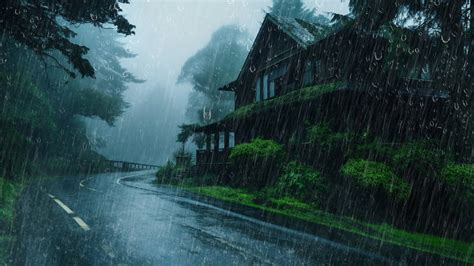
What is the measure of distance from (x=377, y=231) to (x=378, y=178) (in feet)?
5.91

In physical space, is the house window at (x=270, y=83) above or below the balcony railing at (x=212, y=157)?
above

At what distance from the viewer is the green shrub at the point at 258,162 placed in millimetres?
16469

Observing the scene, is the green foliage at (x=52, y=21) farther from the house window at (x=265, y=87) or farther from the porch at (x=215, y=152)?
the house window at (x=265, y=87)

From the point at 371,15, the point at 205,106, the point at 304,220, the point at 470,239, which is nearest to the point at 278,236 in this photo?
the point at 304,220

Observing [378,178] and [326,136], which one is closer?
[378,178]

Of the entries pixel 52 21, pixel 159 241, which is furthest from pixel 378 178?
pixel 52 21

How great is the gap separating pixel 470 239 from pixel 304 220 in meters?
4.14

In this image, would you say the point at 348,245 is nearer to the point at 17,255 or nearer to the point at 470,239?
the point at 470,239

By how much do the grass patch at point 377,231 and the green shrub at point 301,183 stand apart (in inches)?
18.6

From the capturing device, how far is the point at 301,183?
1346cm

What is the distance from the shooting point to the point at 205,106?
51781 millimetres

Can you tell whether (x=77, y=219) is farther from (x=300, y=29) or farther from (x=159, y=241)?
(x=300, y=29)

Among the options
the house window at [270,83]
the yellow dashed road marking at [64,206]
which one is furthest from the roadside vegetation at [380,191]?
the house window at [270,83]

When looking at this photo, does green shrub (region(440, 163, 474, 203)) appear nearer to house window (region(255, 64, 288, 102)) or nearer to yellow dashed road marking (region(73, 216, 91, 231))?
yellow dashed road marking (region(73, 216, 91, 231))
